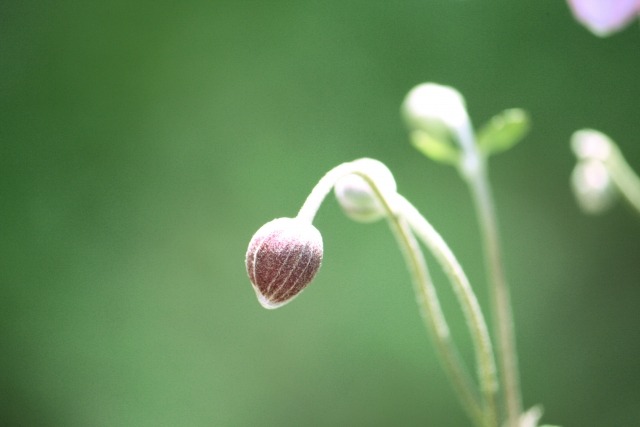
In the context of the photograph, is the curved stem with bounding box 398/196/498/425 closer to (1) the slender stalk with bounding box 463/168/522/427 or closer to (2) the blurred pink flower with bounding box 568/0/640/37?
(1) the slender stalk with bounding box 463/168/522/427

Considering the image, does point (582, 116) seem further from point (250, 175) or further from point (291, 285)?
point (291, 285)

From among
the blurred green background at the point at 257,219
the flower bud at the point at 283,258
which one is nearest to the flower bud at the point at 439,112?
the flower bud at the point at 283,258

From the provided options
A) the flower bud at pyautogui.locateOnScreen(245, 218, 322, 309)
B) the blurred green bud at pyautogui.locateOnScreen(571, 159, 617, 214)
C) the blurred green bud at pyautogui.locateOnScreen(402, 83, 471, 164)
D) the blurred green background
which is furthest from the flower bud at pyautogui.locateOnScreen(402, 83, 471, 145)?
the blurred green background

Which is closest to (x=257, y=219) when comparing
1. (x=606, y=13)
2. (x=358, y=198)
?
(x=358, y=198)

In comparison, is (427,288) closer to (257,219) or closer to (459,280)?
(459,280)

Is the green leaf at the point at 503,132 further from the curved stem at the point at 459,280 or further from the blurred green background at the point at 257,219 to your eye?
the blurred green background at the point at 257,219
